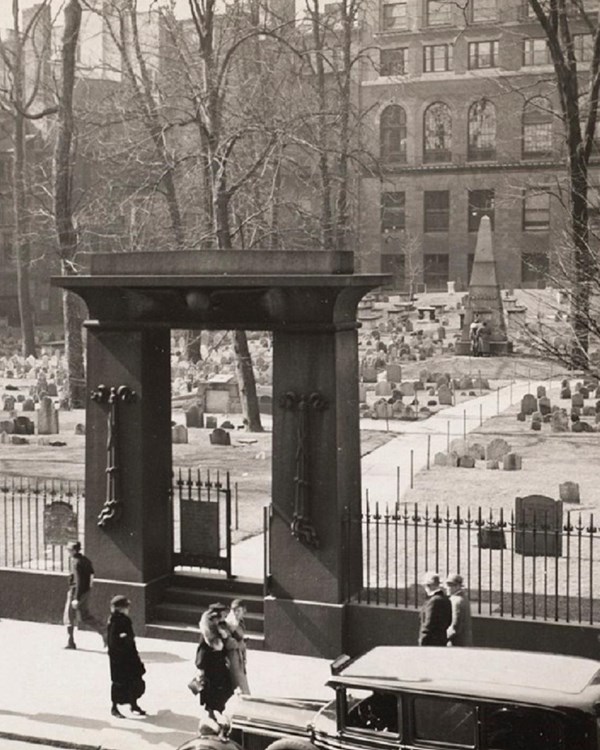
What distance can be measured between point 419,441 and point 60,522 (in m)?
13.5

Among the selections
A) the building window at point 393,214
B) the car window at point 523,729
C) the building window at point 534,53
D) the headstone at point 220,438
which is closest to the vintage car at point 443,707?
the car window at point 523,729

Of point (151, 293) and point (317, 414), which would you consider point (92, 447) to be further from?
point (317, 414)

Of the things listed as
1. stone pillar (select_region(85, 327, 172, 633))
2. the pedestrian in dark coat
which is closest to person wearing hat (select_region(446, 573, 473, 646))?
the pedestrian in dark coat

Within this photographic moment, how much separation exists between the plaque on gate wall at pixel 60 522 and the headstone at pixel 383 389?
21.5 metres

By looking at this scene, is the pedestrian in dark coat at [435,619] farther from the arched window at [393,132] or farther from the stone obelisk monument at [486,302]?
the arched window at [393,132]

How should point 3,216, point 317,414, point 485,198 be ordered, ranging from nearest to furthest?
point 317,414, point 3,216, point 485,198

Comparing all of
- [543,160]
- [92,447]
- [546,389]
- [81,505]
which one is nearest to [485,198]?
[543,160]

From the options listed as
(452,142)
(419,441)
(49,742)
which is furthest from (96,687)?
(452,142)

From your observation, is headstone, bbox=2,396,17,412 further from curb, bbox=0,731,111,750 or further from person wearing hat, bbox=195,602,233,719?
person wearing hat, bbox=195,602,233,719

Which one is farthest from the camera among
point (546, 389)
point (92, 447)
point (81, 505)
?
point (546, 389)

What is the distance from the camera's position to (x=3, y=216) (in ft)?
236

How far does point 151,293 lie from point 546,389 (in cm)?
2502

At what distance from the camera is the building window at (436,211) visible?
258 feet

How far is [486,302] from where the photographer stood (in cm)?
4891
